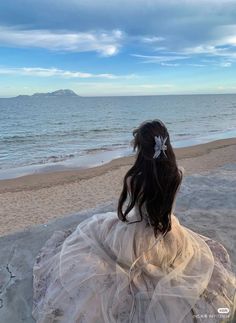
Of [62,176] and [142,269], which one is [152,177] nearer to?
[142,269]

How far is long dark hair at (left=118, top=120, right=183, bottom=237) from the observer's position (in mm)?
2502

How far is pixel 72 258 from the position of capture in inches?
111

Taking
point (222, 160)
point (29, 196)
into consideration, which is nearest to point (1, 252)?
point (29, 196)

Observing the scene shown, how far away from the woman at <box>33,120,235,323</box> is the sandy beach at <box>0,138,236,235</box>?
13.6 feet

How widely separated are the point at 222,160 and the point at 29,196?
26.1 ft

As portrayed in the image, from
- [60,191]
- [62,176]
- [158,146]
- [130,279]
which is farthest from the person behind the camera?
[62,176]

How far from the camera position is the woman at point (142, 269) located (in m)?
2.46

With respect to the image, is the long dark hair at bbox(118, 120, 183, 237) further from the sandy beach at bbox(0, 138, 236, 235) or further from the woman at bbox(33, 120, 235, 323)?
the sandy beach at bbox(0, 138, 236, 235)

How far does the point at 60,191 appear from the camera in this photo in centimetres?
955

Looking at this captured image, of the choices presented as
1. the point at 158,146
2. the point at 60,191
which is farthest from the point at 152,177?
the point at 60,191

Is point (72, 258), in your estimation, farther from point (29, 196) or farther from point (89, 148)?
point (89, 148)

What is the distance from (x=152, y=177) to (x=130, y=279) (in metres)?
0.78

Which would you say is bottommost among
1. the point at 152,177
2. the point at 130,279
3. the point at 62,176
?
the point at 62,176

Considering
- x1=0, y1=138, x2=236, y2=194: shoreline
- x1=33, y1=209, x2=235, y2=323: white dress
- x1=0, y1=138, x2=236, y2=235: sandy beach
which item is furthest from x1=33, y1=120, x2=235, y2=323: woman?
x1=0, y1=138, x2=236, y2=194: shoreline
